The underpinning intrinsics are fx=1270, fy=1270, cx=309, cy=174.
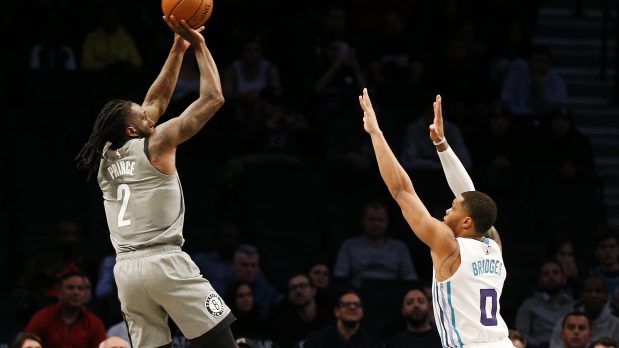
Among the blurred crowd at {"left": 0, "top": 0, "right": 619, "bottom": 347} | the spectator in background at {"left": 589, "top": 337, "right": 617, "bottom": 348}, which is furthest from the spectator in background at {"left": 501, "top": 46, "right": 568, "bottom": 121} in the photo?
the spectator in background at {"left": 589, "top": 337, "right": 617, "bottom": 348}

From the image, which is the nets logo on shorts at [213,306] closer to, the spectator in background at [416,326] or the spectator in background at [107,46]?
the spectator in background at [416,326]

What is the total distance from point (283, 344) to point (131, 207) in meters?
4.75

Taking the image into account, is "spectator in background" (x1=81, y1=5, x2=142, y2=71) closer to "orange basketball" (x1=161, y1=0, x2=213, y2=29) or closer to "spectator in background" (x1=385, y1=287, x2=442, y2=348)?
"spectator in background" (x1=385, y1=287, x2=442, y2=348)

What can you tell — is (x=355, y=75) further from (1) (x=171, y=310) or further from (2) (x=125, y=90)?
(1) (x=171, y=310)

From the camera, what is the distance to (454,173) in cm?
814

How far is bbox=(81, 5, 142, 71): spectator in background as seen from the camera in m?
14.9

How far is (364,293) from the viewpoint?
41.5 feet

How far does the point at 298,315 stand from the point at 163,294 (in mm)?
4836

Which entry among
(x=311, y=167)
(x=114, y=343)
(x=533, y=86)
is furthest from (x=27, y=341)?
(x=533, y=86)

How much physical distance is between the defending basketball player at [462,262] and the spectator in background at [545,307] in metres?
5.16

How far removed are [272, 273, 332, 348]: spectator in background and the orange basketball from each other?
472cm

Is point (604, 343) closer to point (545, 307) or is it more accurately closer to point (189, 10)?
point (545, 307)

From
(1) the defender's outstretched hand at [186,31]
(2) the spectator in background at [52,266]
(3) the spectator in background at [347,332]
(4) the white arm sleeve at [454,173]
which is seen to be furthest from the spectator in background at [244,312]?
(1) the defender's outstretched hand at [186,31]

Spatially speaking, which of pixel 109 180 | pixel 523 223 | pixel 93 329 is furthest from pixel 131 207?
pixel 523 223
